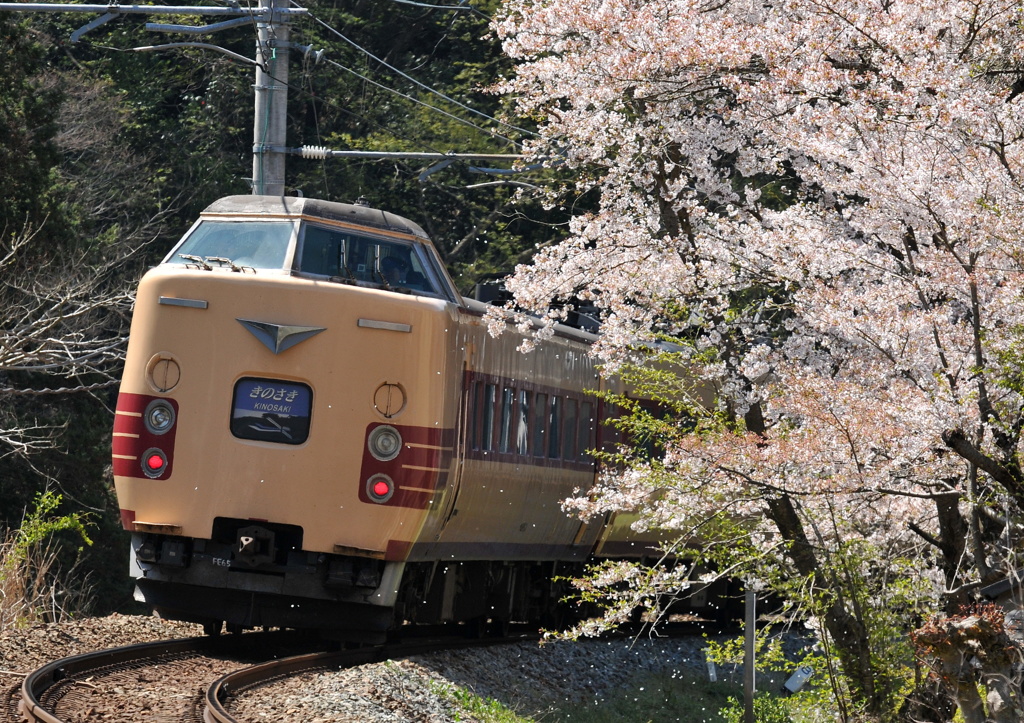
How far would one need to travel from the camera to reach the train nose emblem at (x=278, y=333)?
36.6 feet

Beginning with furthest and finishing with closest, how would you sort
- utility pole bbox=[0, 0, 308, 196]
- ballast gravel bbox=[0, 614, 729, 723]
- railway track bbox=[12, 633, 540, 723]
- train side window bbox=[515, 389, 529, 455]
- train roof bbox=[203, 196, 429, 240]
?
utility pole bbox=[0, 0, 308, 196]
train side window bbox=[515, 389, 529, 455]
train roof bbox=[203, 196, 429, 240]
ballast gravel bbox=[0, 614, 729, 723]
railway track bbox=[12, 633, 540, 723]

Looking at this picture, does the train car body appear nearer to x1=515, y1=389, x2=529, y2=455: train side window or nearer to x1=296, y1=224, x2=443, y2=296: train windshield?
x1=296, y1=224, x2=443, y2=296: train windshield

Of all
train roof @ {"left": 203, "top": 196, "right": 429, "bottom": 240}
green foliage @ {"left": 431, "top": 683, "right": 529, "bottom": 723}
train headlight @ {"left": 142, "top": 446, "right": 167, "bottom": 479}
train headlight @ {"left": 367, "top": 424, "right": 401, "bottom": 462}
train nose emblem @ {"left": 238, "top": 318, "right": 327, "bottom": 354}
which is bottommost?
green foliage @ {"left": 431, "top": 683, "right": 529, "bottom": 723}

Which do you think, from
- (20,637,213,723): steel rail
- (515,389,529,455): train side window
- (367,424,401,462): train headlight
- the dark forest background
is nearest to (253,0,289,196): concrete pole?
(515,389,529,455): train side window

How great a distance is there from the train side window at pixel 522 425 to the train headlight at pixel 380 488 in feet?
8.36

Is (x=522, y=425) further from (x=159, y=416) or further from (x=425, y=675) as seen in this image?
(x=159, y=416)

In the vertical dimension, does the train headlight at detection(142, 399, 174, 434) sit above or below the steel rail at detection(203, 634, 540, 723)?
above

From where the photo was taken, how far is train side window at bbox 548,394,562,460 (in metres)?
14.5

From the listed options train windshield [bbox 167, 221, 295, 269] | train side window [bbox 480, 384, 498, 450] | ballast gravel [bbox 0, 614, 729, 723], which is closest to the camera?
ballast gravel [bbox 0, 614, 729, 723]

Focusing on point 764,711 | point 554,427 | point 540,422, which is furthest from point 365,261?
point 764,711

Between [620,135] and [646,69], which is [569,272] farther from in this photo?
[646,69]

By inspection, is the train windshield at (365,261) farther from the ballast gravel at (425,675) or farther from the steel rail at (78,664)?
the steel rail at (78,664)

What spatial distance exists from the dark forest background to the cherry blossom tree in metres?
13.4

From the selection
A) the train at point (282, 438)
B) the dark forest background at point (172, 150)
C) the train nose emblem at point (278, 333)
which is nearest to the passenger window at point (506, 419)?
the train at point (282, 438)
